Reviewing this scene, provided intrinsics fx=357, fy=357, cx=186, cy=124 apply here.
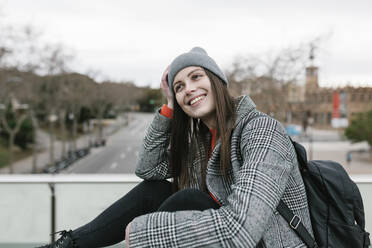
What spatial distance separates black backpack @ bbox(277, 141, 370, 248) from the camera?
114cm

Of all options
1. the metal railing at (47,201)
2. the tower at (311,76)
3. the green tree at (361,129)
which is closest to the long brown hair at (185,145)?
the metal railing at (47,201)

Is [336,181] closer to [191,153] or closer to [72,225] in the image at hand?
[191,153]

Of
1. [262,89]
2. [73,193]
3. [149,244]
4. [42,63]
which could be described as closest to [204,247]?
[149,244]

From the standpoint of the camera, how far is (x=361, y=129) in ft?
72.2

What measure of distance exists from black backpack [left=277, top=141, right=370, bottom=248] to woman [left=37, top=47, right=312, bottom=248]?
0.03 meters

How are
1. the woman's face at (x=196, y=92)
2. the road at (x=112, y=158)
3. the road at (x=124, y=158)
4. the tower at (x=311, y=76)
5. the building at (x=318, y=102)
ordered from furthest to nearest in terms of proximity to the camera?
the road at (x=112, y=158), the road at (x=124, y=158), the building at (x=318, y=102), the tower at (x=311, y=76), the woman's face at (x=196, y=92)

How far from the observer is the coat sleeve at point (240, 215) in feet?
3.15

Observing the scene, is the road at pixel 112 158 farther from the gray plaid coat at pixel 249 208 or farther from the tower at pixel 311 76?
the gray plaid coat at pixel 249 208

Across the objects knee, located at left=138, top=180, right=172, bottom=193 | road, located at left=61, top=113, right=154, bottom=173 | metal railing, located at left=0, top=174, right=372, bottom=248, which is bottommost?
road, located at left=61, top=113, right=154, bottom=173

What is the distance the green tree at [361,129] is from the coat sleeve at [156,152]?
885 inches

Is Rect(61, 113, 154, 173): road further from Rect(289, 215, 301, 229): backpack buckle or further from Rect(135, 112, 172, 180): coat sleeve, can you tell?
Rect(289, 215, 301, 229): backpack buckle

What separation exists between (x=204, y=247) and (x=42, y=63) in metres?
15.3

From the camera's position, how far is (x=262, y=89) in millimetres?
12352

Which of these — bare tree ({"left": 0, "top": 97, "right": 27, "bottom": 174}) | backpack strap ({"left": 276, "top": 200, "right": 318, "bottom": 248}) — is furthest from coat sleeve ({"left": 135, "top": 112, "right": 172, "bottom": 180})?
bare tree ({"left": 0, "top": 97, "right": 27, "bottom": 174})
